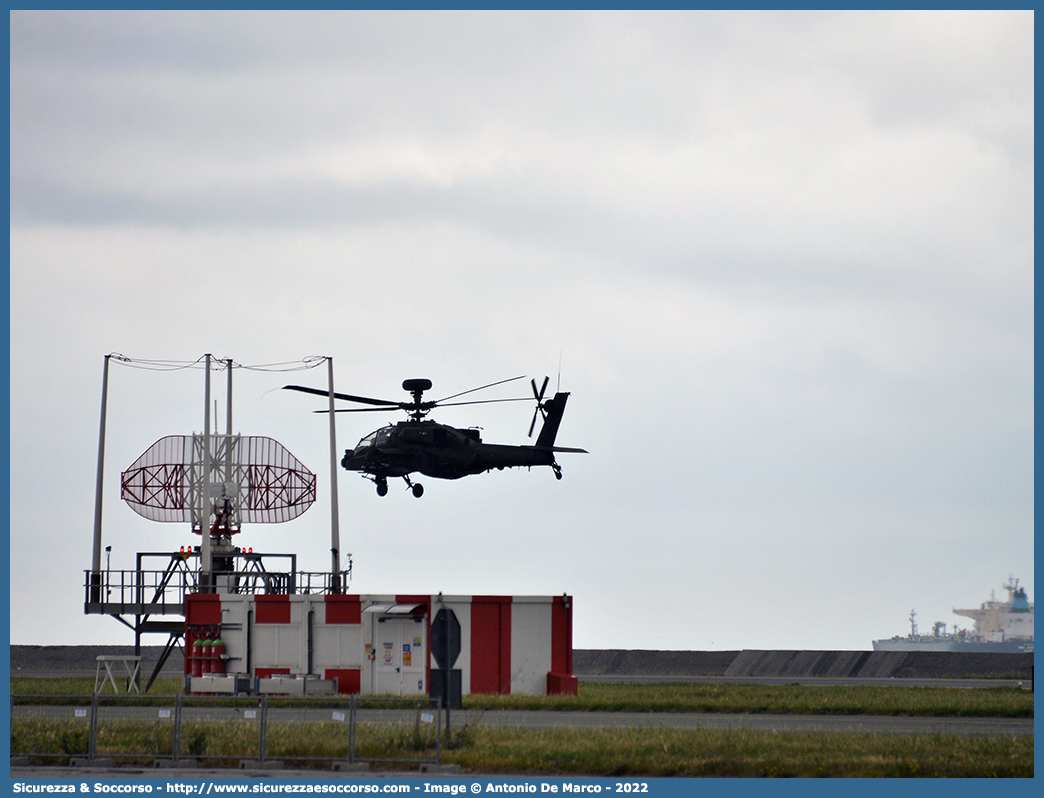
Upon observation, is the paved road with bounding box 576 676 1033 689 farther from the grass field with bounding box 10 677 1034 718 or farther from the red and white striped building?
the red and white striped building

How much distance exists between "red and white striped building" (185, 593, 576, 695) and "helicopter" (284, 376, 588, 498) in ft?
24.2

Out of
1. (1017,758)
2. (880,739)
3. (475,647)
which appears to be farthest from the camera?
(475,647)

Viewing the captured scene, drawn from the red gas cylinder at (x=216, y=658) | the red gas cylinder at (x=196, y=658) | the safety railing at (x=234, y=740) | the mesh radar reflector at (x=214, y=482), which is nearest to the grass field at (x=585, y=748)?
the safety railing at (x=234, y=740)

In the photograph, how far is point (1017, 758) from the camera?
20.9 meters

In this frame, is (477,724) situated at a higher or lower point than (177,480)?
lower

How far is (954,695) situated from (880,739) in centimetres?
1403

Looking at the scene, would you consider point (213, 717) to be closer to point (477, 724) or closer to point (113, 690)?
point (477, 724)

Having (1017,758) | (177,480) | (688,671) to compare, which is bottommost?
(688,671)

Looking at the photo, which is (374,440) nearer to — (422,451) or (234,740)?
(422,451)

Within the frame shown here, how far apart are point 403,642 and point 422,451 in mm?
8571

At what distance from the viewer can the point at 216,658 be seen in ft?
130

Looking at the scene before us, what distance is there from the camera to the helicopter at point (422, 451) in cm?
4531

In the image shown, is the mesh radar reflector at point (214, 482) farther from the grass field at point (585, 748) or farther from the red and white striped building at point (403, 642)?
the grass field at point (585, 748)

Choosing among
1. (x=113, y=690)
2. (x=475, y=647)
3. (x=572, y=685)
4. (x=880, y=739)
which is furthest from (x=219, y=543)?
(x=880, y=739)
